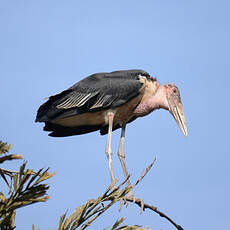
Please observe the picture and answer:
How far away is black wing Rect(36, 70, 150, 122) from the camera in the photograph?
648 centimetres

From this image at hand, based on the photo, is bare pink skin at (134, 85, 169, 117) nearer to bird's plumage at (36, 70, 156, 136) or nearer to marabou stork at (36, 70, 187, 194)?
marabou stork at (36, 70, 187, 194)

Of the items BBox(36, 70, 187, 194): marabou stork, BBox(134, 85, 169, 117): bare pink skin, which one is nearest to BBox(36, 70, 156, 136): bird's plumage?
BBox(36, 70, 187, 194): marabou stork

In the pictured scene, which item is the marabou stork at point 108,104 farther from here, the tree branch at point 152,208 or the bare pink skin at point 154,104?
the tree branch at point 152,208

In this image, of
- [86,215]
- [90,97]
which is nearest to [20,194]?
[86,215]

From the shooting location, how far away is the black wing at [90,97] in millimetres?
6480

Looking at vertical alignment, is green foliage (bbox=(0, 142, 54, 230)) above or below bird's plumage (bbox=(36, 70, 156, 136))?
below

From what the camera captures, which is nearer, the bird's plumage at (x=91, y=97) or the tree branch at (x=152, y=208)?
the tree branch at (x=152, y=208)

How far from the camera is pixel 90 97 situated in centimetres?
651

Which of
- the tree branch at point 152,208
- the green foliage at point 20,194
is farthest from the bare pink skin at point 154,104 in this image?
the green foliage at point 20,194

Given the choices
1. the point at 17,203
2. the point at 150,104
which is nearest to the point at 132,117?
the point at 150,104

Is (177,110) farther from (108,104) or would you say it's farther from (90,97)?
(90,97)

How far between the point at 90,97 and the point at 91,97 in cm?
1

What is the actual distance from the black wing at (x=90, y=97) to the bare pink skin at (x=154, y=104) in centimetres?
33

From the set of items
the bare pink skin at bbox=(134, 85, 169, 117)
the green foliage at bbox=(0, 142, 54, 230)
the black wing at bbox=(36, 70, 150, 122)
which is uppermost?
the bare pink skin at bbox=(134, 85, 169, 117)
